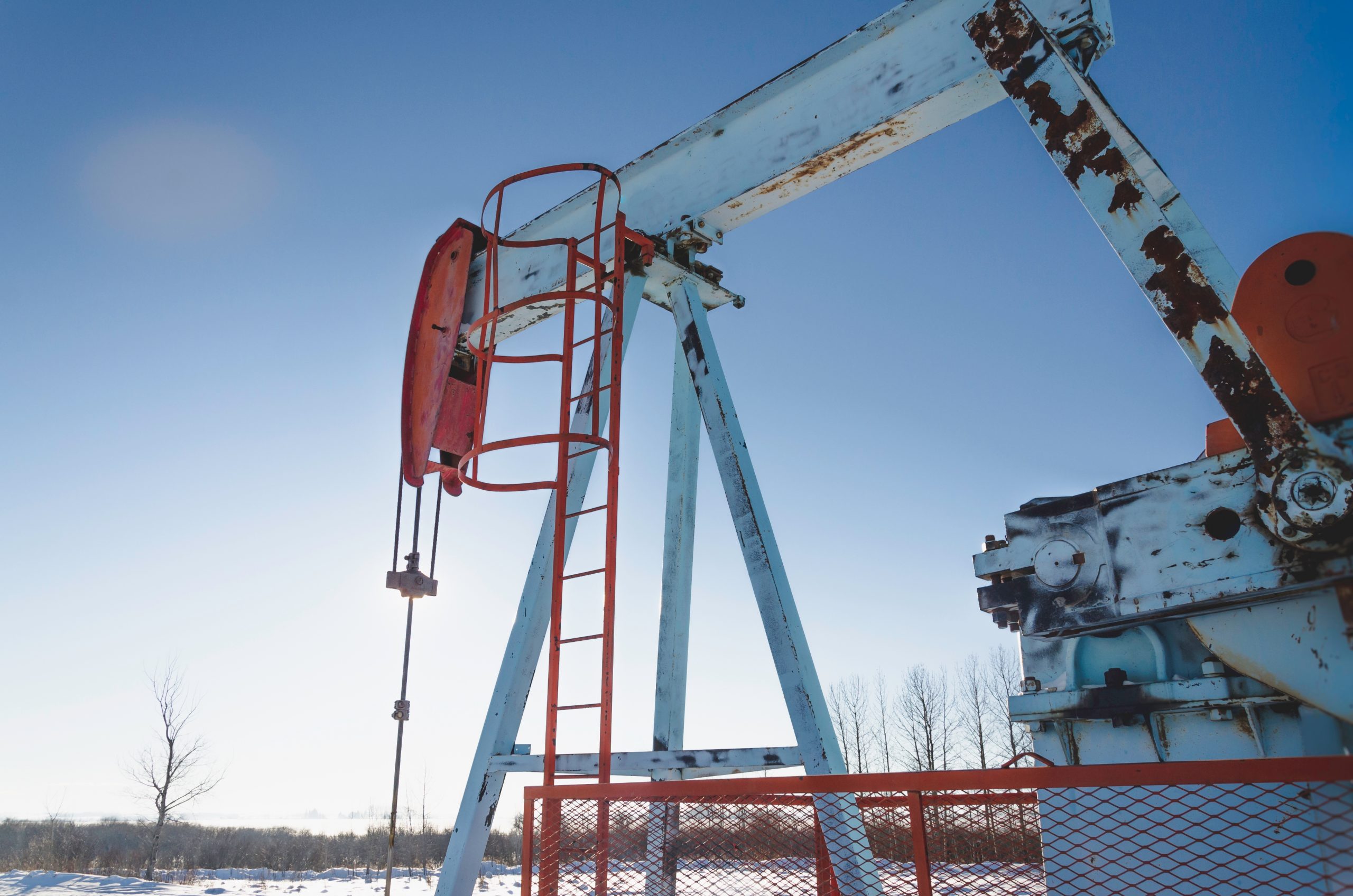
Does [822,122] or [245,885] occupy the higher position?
[822,122]

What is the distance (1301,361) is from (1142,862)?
1248 mm

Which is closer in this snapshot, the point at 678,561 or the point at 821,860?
the point at 821,860

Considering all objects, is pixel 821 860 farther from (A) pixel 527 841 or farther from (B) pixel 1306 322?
(B) pixel 1306 322

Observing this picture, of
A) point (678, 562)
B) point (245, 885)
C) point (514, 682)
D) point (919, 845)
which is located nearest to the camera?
point (919, 845)

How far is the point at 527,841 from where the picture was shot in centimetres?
254

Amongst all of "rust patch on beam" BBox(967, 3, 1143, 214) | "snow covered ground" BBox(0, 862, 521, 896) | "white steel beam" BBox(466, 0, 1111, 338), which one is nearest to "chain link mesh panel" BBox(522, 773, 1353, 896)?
"rust patch on beam" BBox(967, 3, 1143, 214)

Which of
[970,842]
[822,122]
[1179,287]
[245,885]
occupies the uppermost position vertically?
[822,122]

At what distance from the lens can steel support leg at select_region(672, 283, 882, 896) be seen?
2.72 metres

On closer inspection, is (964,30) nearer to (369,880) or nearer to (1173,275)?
(1173,275)

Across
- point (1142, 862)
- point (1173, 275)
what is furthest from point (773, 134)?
point (1142, 862)

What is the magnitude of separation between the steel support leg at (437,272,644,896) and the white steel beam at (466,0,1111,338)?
0.54m

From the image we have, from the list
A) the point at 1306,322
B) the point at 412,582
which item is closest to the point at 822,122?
the point at 1306,322

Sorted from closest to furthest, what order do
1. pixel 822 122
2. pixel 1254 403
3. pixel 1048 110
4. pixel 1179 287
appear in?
pixel 1254 403, pixel 1179 287, pixel 1048 110, pixel 822 122

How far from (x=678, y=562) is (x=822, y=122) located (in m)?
2.18
